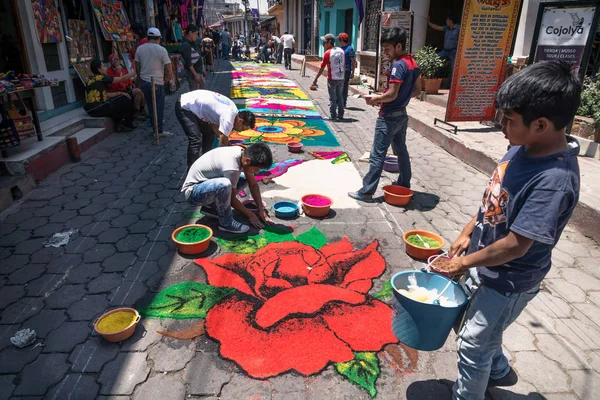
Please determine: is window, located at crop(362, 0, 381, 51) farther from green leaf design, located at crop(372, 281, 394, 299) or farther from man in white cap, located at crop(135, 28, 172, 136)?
green leaf design, located at crop(372, 281, 394, 299)

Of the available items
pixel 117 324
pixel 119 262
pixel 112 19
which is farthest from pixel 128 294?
pixel 112 19

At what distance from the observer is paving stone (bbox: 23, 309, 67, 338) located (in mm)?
2748

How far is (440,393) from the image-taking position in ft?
7.72

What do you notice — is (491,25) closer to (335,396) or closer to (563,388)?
(563,388)

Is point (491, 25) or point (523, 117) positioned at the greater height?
point (491, 25)

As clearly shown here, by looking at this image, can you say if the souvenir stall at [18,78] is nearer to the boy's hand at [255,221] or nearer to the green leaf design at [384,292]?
the boy's hand at [255,221]

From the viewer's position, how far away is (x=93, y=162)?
242 inches

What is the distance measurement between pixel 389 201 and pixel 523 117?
10.7ft

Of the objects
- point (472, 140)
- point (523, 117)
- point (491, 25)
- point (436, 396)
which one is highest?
point (491, 25)

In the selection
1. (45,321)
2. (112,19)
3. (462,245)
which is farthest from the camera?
(112,19)

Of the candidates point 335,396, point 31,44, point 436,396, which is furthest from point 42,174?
point 436,396

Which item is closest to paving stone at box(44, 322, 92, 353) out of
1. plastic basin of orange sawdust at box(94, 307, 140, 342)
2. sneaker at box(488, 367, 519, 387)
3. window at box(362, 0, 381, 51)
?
plastic basin of orange sawdust at box(94, 307, 140, 342)

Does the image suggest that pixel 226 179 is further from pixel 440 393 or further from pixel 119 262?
pixel 440 393

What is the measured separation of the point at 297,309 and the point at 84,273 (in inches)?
73.1
